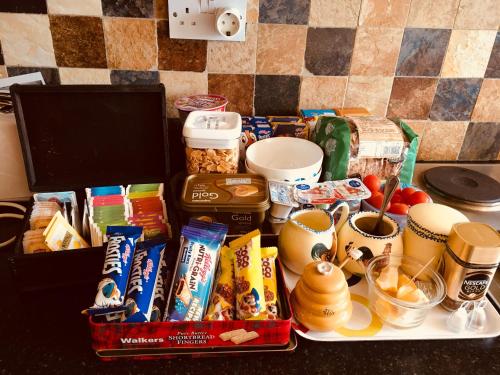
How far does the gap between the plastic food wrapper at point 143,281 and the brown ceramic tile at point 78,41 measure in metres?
0.55

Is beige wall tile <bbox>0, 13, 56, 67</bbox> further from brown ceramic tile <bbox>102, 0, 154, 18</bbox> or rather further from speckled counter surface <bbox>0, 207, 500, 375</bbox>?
speckled counter surface <bbox>0, 207, 500, 375</bbox>

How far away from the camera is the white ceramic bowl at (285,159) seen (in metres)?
0.96

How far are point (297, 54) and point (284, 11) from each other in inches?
4.5

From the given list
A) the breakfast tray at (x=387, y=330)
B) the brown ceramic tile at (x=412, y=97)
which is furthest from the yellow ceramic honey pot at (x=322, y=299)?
the brown ceramic tile at (x=412, y=97)

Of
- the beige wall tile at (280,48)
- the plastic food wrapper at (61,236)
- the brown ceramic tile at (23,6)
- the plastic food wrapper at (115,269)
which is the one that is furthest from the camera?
the beige wall tile at (280,48)

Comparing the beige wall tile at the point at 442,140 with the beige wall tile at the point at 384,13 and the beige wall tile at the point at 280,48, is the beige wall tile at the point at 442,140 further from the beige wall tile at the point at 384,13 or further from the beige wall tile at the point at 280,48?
the beige wall tile at the point at 280,48

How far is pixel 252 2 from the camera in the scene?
1068 mm

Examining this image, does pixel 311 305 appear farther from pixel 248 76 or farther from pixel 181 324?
pixel 248 76

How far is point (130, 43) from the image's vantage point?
1.08m

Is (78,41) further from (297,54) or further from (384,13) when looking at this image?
(384,13)

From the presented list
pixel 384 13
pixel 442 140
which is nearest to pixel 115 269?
pixel 384 13

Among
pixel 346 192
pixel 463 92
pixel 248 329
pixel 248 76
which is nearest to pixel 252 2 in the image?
pixel 248 76

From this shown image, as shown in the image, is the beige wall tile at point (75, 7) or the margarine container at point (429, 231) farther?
the beige wall tile at point (75, 7)

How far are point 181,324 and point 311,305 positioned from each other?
0.70 feet
